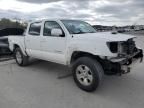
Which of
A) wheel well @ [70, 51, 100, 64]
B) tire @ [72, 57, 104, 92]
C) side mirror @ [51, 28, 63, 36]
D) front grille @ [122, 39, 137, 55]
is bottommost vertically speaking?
tire @ [72, 57, 104, 92]

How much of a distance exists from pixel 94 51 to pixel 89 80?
0.74 meters

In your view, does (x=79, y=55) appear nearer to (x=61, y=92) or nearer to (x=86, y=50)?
(x=86, y=50)

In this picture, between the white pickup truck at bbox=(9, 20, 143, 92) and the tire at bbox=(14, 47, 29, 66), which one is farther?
the tire at bbox=(14, 47, 29, 66)

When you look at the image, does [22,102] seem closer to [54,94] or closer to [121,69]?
[54,94]

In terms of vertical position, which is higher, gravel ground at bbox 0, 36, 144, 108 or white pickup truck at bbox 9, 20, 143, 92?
white pickup truck at bbox 9, 20, 143, 92

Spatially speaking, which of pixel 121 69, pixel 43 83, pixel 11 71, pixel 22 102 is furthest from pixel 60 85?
pixel 11 71

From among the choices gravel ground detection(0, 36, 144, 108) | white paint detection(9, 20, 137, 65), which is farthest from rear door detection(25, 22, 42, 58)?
gravel ground detection(0, 36, 144, 108)

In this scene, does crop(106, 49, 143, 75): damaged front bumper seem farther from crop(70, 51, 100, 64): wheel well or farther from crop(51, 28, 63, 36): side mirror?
crop(51, 28, 63, 36): side mirror

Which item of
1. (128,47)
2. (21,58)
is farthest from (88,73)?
(21,58)

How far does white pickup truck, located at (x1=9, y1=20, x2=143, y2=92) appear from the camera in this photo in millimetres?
3941

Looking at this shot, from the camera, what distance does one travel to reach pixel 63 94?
4.14 meters

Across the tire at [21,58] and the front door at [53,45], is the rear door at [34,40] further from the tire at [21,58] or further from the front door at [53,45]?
the tire at [21,58]

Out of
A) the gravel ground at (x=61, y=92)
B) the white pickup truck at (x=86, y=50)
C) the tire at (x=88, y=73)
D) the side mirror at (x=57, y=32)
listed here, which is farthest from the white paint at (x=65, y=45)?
the gravel ground at (x=61, y=92)

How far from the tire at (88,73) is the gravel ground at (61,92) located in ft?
0.62
